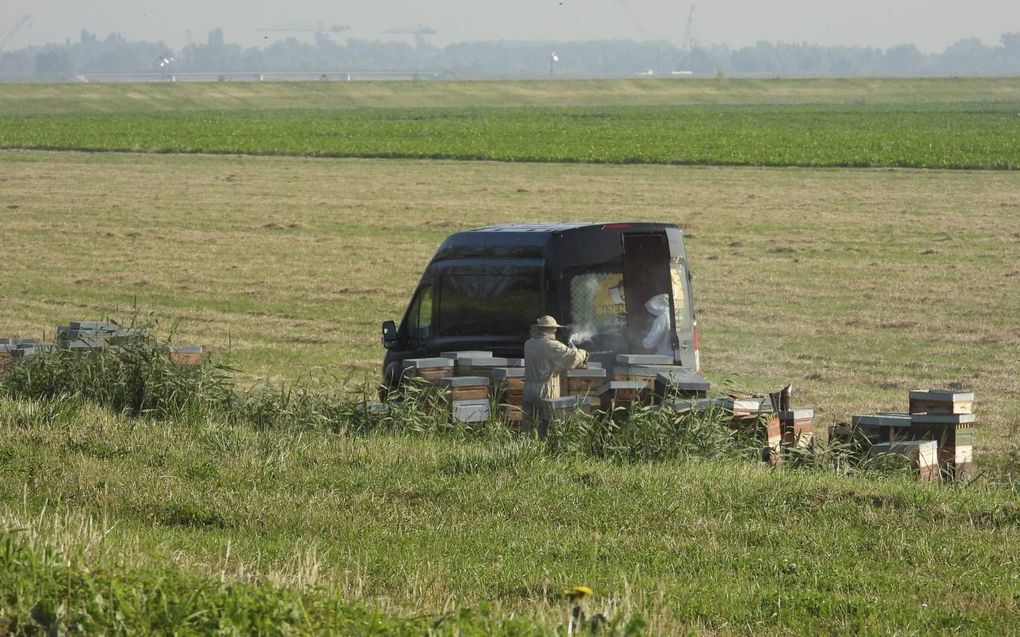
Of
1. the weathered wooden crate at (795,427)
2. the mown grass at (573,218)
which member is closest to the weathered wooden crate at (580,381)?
the weathered wooden crate at (795,427)

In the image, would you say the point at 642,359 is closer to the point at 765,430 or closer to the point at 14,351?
the point at 765,430

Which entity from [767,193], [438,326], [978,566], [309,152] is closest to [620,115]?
[309,152]

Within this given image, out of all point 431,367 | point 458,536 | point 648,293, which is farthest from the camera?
point 648,293

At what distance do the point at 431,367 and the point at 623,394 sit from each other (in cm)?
173

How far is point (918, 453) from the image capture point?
9617mm

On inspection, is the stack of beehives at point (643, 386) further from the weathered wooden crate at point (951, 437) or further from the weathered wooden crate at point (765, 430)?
the weathered wooden crate at point (951, 437)

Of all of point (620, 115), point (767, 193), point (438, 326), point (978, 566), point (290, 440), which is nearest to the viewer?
point (978, 566)

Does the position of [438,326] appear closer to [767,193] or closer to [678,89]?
[767,193]

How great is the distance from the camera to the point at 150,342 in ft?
38.9

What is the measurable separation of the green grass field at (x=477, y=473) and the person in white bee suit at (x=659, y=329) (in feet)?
6.25

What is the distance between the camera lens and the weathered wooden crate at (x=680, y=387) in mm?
10406

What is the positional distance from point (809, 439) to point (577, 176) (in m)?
34.4

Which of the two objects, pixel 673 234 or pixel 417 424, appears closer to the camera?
pixel 417 424

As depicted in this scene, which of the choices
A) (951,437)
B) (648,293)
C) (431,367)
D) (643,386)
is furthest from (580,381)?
(951,437)
